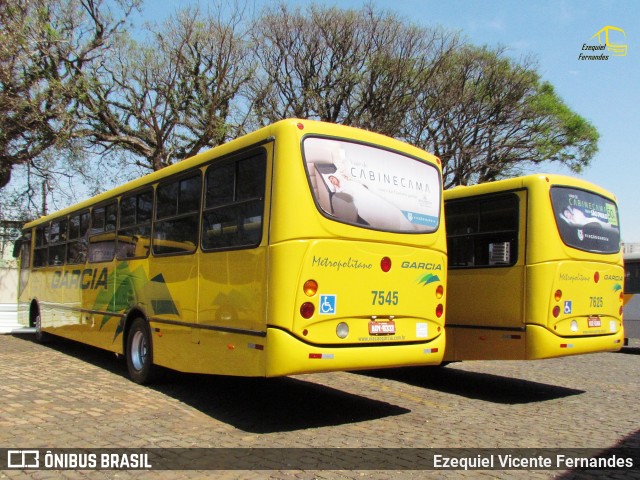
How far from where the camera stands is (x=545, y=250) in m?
8.09

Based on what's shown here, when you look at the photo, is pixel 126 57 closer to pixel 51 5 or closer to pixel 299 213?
pixel 51 5

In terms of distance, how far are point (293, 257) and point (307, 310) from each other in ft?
1.75

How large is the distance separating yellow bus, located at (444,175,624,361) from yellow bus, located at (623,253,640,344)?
23.6 feet

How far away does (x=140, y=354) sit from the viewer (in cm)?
866

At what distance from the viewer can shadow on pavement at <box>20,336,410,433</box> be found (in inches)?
260

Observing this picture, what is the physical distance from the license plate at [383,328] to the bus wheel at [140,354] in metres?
3.35

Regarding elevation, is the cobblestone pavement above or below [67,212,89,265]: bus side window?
below

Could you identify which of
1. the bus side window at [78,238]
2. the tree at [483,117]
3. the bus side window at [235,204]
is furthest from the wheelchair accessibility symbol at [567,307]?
the tree at [483,117]

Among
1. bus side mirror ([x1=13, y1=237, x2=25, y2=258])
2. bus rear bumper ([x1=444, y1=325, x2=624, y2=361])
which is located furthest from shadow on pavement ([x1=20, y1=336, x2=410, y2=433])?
bus side mirror ([x1=13, y1=237, x2=25, y2=258])

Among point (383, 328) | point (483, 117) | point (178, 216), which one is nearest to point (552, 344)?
point (383, 328)

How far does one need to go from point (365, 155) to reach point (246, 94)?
1771cm

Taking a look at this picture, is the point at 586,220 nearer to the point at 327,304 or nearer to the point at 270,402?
the point at 327,304

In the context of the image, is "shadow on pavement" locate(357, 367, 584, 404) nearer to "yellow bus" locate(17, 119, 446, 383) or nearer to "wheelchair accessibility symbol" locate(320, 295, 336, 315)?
"yellow bus" locate(17, 119, 446, 383)

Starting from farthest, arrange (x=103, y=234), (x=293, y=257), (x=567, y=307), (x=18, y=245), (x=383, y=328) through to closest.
A: 1. (x=18, y=245)
2. (x=103, y=234)
3. (x=567, y=307)
4. (x=383, y=328)
5. (x=293, y=257)
